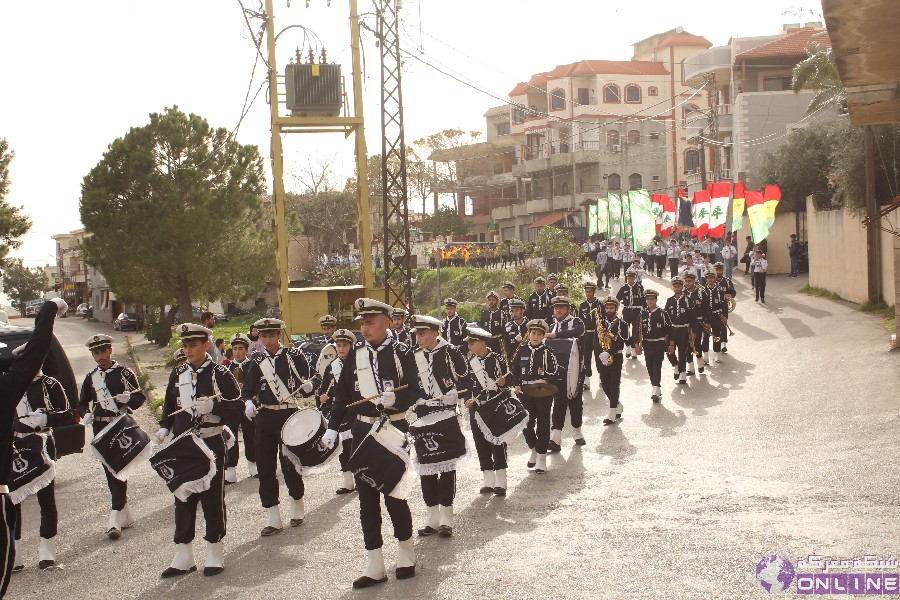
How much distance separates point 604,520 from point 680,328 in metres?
10.3

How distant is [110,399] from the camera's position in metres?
9.63

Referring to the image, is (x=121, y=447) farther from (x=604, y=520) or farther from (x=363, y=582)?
(x=604, y=520)

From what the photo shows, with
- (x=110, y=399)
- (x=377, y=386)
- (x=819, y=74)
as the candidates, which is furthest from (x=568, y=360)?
(x=819, y=74)

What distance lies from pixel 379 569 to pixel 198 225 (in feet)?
120

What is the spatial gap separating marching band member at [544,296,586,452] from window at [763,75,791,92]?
37643 mm

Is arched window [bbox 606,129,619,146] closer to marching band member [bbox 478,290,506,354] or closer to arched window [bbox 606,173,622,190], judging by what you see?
arched window [bbox 606,173,622,190]

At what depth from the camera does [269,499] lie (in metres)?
9.34

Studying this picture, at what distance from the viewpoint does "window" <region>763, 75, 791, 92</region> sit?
4794cm

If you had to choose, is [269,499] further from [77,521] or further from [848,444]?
[848,444]

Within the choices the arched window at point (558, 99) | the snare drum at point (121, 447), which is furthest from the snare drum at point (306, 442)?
the arched window at point (558, 99)

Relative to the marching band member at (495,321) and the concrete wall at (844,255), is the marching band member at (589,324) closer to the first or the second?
the marching band member at (495,321)

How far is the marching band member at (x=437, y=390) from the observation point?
8.58m

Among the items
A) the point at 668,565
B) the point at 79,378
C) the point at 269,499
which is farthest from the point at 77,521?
the point at 79,378

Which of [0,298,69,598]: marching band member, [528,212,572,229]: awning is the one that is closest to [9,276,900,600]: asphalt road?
[0,298,69,598]: marching band member
